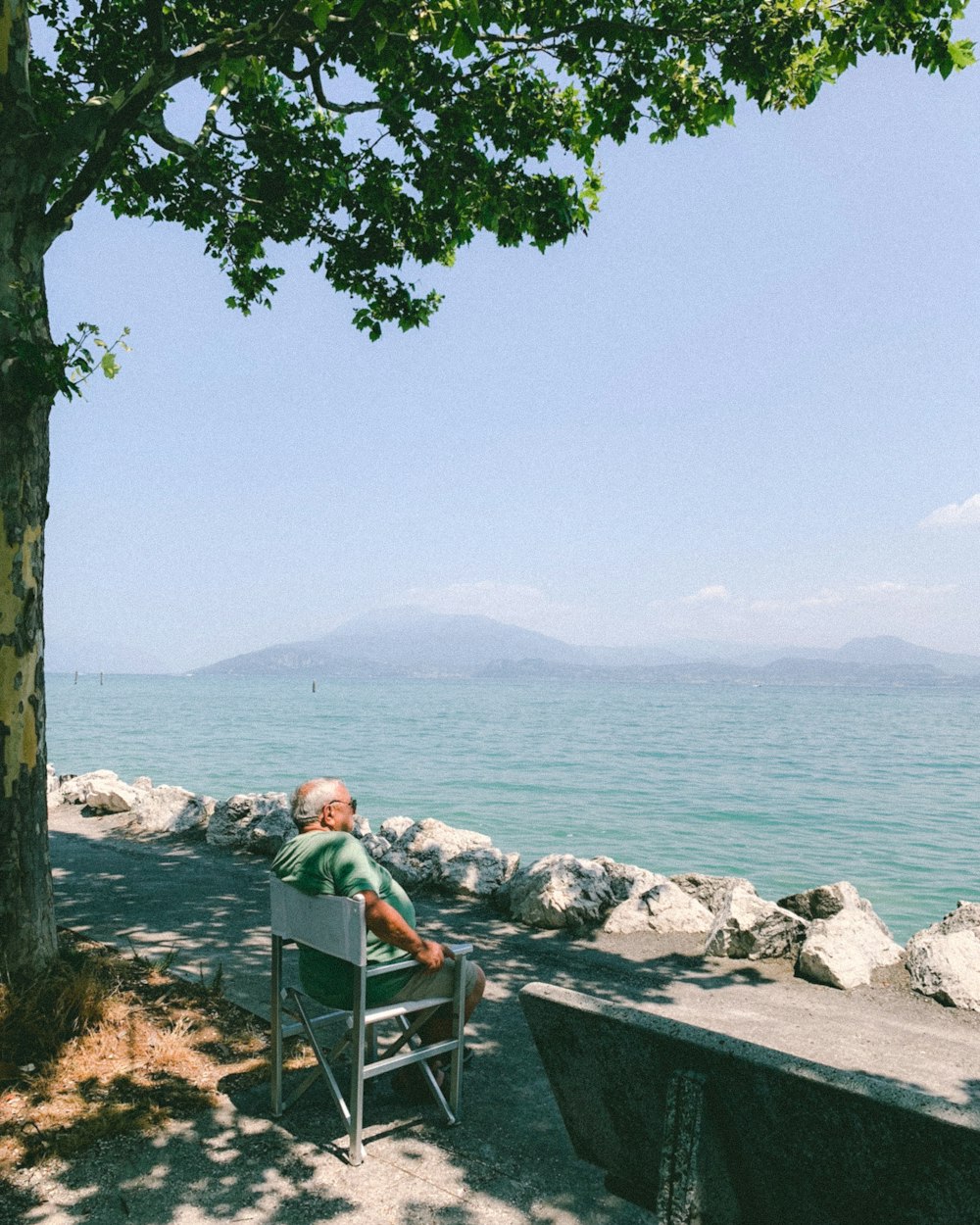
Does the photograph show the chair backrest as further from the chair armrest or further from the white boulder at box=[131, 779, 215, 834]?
the white boulder at box=[131, 779, 215, 834]

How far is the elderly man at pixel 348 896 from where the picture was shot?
4.02 meters

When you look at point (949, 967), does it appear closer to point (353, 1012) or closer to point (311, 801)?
point (353, 1012)

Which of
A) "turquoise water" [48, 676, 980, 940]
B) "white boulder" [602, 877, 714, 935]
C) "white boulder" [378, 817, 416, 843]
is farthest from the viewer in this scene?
"turquoise water" [48, 676, 980, 940]

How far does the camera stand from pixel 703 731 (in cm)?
6888

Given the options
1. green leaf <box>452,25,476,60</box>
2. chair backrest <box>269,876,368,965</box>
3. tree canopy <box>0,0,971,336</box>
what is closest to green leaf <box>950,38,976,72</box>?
tree canopy <box>0,0,971,336</box>

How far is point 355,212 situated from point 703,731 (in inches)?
2525

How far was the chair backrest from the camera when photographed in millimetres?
3818

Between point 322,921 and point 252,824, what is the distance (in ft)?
26.8

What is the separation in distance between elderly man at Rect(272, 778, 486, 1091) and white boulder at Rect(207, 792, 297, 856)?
6932mm

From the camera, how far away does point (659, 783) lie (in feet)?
112

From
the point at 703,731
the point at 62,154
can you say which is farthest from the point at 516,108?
the point at 703,731

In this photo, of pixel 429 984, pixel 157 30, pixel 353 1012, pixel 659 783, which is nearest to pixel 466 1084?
pixel 429 984

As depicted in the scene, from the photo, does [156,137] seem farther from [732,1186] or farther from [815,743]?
[815,743]

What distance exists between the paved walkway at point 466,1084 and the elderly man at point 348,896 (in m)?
0.60
